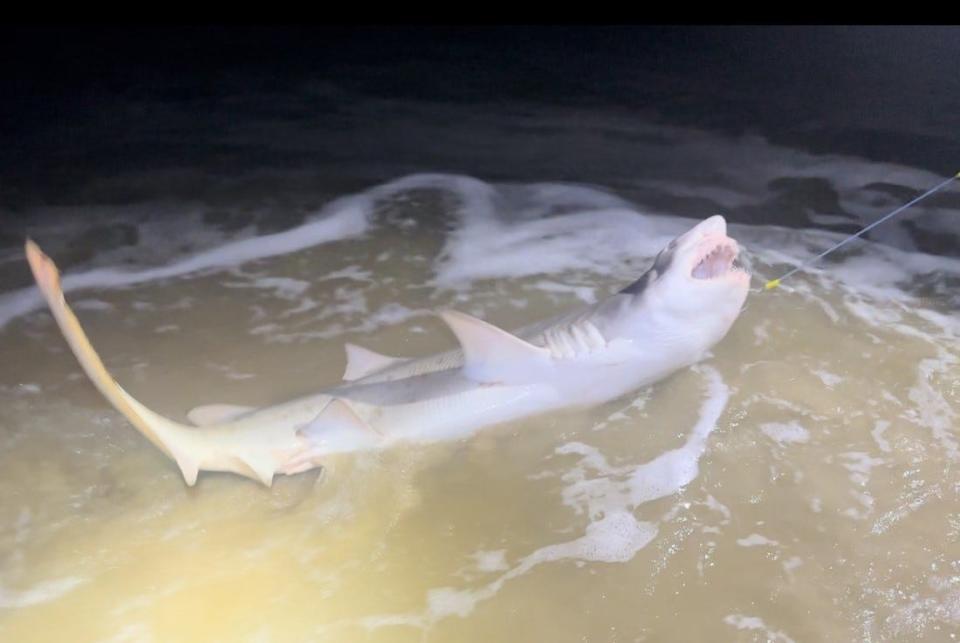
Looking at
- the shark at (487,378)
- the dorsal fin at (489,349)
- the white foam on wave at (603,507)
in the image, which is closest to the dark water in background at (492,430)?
the white foam on wave at (603,507)

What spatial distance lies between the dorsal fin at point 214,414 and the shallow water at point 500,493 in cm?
23

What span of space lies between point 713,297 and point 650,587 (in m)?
1.21

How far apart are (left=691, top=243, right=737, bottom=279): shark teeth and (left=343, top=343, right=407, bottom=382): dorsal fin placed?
1.35m

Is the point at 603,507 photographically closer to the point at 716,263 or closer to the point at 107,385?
the point at 716,263

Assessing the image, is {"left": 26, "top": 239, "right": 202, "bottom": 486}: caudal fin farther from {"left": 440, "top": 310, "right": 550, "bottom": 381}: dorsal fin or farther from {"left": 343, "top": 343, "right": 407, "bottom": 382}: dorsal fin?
{"left": 440, "top": 310, "right": 550, "bottom": 381}: dorsal fin

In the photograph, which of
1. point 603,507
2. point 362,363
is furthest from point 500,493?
point 362,363

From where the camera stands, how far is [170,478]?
351cm

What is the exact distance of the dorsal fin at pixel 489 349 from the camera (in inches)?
129

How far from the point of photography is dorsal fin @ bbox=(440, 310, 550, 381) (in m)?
3.29

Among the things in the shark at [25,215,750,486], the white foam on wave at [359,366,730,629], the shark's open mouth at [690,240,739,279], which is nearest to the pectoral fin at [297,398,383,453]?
the shark at [25,215,750,486]

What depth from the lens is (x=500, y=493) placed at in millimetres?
3451

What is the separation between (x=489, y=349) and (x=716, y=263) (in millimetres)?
1008

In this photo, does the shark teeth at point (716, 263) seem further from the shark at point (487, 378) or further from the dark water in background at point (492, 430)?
the dark water in background at point (492, 430)

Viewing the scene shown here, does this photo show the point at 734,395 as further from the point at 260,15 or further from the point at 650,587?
the point at 260,15
